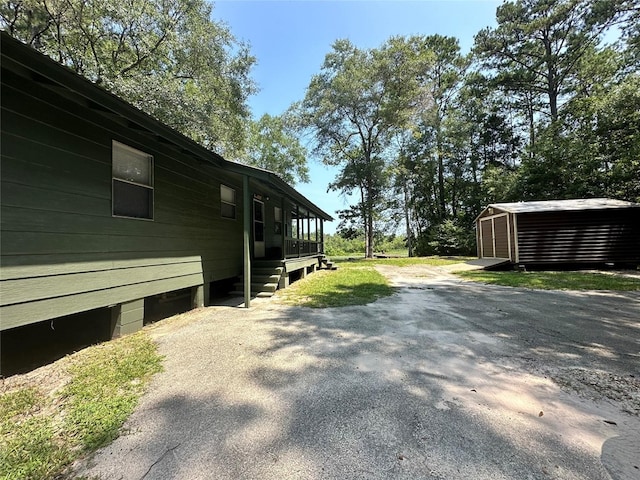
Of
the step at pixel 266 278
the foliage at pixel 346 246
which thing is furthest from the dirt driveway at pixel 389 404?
the foliage at pixel 346 246

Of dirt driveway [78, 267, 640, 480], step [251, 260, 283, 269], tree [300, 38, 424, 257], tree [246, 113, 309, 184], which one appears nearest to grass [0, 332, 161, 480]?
dirt driveway [78, 267, 640, 480]

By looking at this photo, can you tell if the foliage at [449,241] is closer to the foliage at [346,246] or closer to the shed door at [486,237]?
the shed door at [486,237]

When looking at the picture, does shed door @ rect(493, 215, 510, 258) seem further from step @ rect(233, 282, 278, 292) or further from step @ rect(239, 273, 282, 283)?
step @ rect(233, 282, 278, 292)

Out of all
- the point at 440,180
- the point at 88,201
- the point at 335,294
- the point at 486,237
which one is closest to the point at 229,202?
the point at 335,294

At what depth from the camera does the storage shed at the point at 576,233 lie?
38.0 ft

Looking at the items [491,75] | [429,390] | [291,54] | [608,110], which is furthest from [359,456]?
[491,75]

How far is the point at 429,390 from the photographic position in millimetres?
2391

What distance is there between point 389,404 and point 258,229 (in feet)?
24.6

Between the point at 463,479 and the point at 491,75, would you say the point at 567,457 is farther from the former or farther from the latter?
the point at 491,75

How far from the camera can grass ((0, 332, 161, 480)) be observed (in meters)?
1.65

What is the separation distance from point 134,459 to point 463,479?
1840mm

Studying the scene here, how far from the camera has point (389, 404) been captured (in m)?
2.19

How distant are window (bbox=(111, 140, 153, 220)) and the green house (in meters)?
0.02

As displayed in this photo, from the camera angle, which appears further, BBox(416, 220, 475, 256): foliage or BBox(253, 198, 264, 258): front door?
BBox(416, 220, 475, 256): foliage
